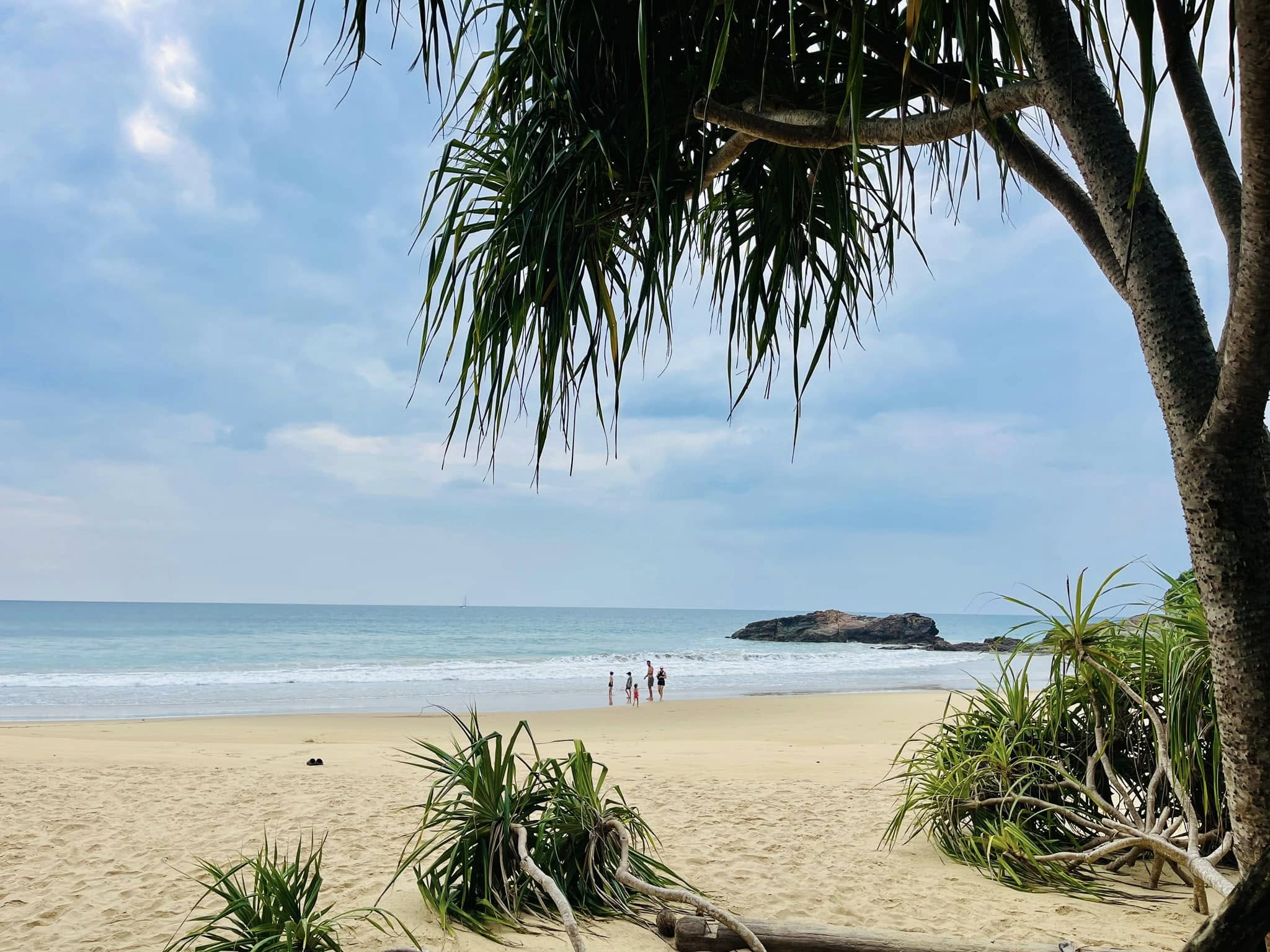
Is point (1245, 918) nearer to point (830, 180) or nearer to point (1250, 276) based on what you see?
point (1250, 276)

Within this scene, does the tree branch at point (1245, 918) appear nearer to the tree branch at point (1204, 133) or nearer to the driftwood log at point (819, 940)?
the driftwood log at point (819, 940)

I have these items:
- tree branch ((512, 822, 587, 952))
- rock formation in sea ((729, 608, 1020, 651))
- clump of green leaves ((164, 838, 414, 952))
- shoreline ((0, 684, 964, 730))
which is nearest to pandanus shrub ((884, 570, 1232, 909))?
tree branch ((512, 822, 587, 952))

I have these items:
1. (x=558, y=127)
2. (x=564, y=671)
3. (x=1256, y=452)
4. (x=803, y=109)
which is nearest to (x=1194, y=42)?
(x=803, y=109)

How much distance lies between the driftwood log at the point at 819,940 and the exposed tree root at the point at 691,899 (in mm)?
46

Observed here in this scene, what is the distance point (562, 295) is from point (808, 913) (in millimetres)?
2626

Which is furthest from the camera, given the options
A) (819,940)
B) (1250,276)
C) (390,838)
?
(390,838)

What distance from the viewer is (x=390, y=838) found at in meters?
4.94

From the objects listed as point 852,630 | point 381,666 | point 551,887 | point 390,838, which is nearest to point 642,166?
point 551,887

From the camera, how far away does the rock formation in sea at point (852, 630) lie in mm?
48188

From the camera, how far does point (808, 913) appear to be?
354 cm

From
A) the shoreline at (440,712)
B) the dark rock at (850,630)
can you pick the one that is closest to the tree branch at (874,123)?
the shoreline at (440,712)

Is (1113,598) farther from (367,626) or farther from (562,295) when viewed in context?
(367,626)

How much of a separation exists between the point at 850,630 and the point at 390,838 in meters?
48.0

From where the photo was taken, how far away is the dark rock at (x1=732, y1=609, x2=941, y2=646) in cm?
4850
